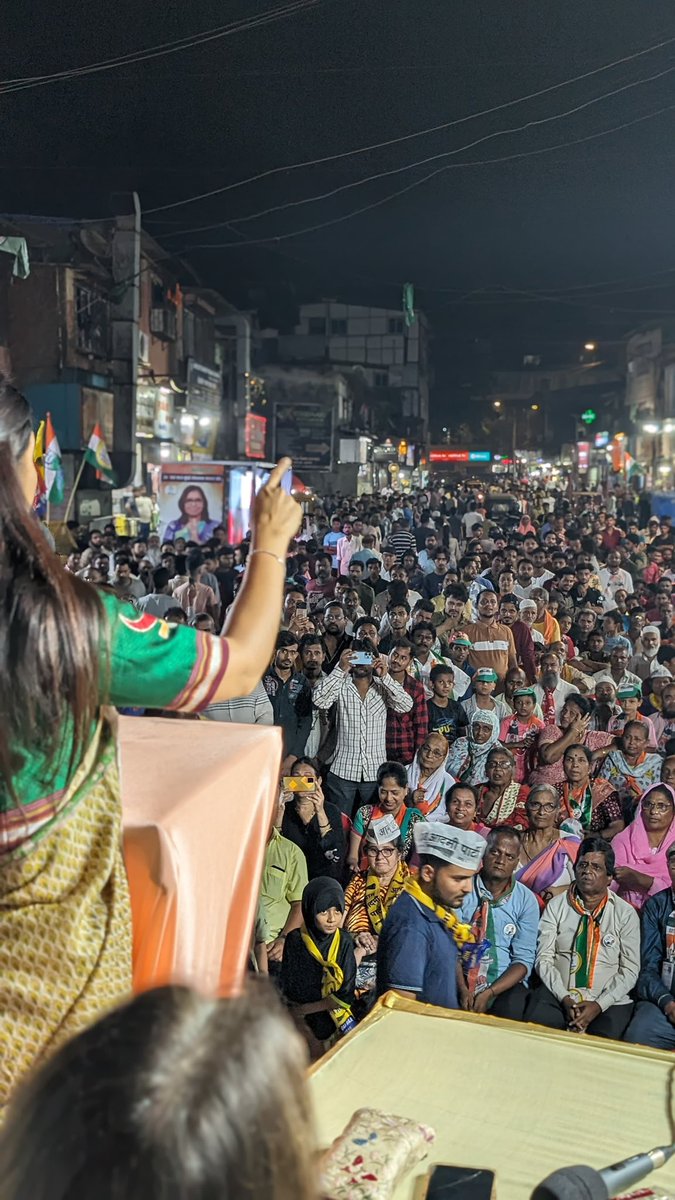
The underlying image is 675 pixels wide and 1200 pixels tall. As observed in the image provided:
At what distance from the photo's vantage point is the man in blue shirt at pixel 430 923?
4.57m

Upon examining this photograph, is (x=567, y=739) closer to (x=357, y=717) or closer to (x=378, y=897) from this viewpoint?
(x=357, y=717)

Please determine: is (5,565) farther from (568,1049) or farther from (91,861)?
(568,1049)

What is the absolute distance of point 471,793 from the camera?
19.8ft

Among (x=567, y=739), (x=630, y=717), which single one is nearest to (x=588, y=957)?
(x=567, y=739)

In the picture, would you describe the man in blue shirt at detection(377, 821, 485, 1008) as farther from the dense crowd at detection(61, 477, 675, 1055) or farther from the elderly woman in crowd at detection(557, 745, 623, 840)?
Answer: the elderly woman in crowd at detection(557, 745, 623, 840)

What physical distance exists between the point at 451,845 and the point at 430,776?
2.13 meters

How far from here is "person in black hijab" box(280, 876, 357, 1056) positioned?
16.9ft

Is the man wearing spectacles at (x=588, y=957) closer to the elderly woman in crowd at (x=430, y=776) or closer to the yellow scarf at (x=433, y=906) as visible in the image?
the yellow scarf at (x=433, y=906)

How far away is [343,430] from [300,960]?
142 feet

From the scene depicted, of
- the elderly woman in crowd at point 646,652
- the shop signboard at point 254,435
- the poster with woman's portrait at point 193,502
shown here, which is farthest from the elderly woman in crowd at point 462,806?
the shop signboard at point 254,435

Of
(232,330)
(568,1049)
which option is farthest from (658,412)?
(568,1049)

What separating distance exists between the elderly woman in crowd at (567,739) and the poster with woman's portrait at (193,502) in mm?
11277

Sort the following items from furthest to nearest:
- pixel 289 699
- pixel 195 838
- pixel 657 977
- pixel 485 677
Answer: pixel 289 699
pixel 485 677
pixel 657 977
pixel 195 838

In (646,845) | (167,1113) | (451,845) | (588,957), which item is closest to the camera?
(167,1113)
